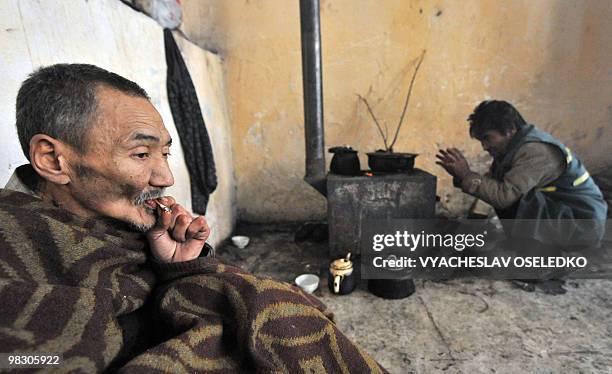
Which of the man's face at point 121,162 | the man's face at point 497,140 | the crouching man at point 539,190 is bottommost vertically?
the crouching man at point 539,190

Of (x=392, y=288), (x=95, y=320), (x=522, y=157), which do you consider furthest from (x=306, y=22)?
(x=95, y=320)

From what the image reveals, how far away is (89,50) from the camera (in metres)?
1.37

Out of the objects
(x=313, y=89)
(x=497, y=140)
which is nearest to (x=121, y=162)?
(x=313, y=89)

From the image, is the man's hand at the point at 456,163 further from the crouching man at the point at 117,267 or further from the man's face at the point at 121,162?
the man's face at the point at 121,162

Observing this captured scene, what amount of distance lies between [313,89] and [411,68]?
→ 1301mm

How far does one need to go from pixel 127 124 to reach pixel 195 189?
171cm

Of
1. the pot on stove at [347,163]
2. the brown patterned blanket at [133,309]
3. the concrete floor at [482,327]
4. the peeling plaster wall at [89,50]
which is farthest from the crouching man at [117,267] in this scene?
the pot on stove at [347,163]

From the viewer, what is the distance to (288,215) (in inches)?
144

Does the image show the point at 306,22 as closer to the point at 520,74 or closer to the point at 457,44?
the point at 457,44

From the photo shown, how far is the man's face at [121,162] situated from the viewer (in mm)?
745

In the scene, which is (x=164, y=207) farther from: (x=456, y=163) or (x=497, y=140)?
(x=497, y=140)

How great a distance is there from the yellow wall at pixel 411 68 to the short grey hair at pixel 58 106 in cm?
275

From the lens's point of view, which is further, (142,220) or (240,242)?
(240,242)

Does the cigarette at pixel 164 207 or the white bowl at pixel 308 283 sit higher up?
the cigarette at pixel 164 207
